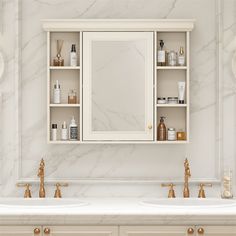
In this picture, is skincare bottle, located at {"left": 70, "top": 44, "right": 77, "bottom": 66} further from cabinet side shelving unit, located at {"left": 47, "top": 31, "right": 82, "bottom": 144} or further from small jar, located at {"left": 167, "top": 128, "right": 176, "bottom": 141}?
small jar, located at {"left": 167, "top": 128, "right": 176, "bottom": 141}

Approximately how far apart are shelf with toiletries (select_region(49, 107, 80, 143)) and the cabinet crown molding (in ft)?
1.79

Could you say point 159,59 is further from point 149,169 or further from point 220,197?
point 220,197

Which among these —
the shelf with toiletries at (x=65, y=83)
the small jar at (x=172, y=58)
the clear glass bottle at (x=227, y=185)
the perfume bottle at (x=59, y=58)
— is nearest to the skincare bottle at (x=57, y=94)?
the shelf with toiletries at (x=65, y=83)

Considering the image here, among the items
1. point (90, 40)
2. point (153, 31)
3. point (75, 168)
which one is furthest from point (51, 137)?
point (153, 31)

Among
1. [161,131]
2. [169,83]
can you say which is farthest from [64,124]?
[169,83]

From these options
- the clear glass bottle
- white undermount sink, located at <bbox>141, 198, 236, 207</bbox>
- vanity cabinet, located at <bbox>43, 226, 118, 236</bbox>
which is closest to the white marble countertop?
vanity cabinet, located at <bbox>43, 226, 118, 236</bbox>

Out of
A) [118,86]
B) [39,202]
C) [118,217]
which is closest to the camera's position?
[118,217]

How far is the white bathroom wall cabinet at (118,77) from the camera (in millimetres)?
3873

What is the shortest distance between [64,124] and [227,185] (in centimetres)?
114

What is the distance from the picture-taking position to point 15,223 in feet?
11.1

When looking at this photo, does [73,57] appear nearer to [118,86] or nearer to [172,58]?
[118,86]

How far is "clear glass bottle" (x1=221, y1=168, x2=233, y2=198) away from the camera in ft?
12.7

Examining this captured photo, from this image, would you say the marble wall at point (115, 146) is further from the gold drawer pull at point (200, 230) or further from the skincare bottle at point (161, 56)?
the gold drawer pull at point (200, 230)

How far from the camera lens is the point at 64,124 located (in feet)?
12.9
